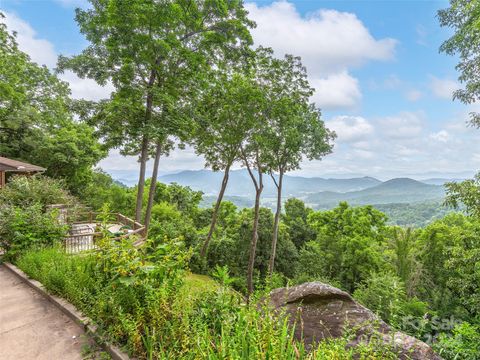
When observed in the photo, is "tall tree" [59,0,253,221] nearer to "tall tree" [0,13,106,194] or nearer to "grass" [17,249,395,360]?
"tall tree" [0,13,106,194]

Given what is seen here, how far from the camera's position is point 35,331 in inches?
129

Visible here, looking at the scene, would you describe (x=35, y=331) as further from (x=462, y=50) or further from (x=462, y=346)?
(x=462, y=50)

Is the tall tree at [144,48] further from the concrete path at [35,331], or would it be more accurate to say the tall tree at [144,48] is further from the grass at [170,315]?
the grass at [170,315]

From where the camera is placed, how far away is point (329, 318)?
140 inches

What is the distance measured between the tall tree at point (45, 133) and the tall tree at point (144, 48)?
5973 millimetres

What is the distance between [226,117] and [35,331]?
12.2 m

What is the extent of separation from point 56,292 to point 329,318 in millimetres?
4161

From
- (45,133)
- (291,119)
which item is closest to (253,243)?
(291,119)

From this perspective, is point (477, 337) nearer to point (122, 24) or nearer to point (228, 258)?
point (122, 24)

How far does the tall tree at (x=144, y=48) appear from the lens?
36.0 feet

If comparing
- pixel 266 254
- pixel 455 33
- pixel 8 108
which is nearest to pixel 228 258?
pixel 266 254

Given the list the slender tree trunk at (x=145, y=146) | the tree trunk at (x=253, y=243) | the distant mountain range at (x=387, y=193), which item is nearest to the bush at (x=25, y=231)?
the slender tree trunk at (x=145, y=146)

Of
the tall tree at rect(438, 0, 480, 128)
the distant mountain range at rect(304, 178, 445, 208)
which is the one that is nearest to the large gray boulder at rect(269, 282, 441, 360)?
the tall tree at rect(438, 0, 480, 128)

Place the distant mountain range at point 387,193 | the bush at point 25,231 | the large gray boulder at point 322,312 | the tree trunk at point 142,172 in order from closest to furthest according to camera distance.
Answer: the large gray boulder at point 322,312
the bush at point 25,231
the tree trunk at point 142,172
the distant mountain range at point 387,193
